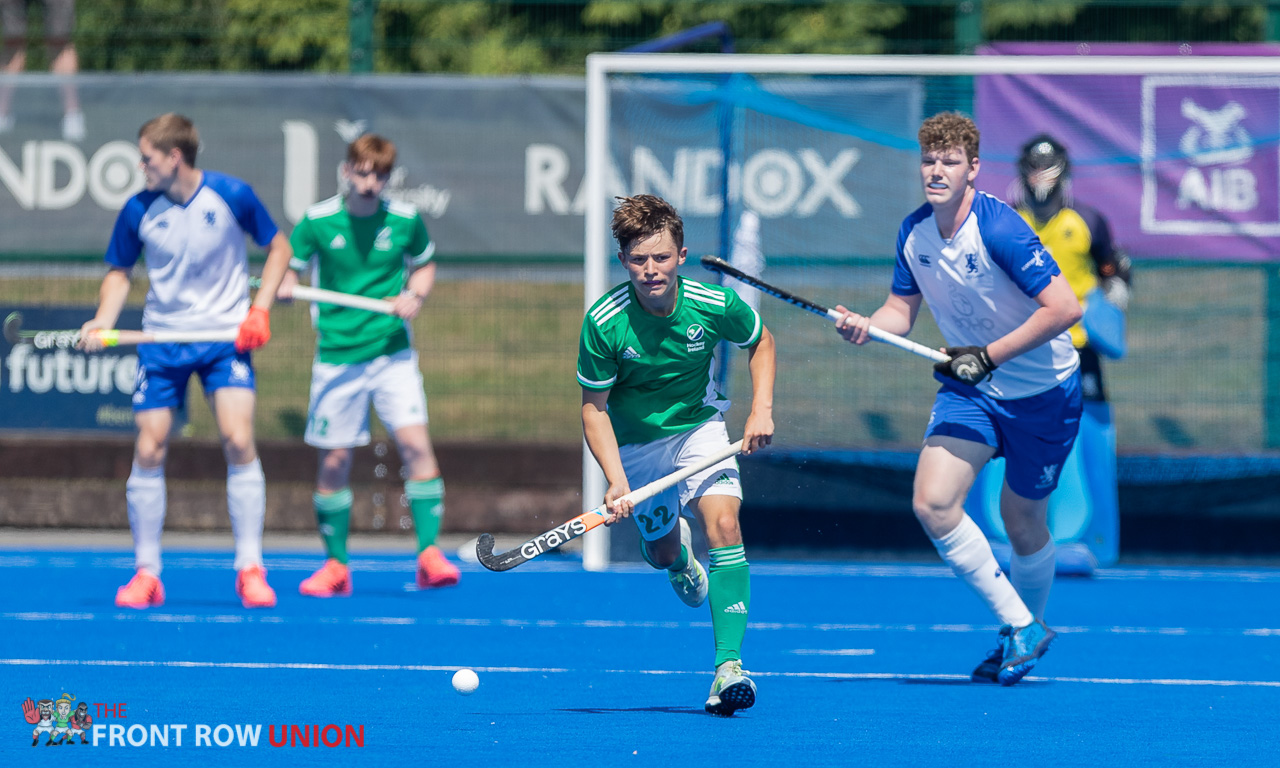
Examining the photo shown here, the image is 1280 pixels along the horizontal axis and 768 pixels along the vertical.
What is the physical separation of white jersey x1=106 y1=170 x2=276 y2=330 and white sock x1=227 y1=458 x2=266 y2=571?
557 millimetres

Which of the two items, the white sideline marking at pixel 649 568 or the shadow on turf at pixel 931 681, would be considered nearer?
the shadow on turf at pixel 931 681

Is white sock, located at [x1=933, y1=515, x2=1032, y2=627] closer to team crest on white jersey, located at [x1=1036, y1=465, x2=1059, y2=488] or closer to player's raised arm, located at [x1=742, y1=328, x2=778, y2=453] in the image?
team crest on white jersey, located at [x1=1036, y1=465, x2=1059, y2=488]

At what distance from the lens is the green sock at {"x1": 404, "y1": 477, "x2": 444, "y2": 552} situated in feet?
23.7

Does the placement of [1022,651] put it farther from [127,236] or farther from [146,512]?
[127,236]

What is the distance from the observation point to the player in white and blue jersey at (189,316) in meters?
6.59

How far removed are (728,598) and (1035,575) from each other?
1.24 metres

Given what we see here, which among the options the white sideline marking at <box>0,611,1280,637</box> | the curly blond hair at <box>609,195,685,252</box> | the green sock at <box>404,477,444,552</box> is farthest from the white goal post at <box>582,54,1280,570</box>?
the curly blond hair at <box>609,195,685,252</box>

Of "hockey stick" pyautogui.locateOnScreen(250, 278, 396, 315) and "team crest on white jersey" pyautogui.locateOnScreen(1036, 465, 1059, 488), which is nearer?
"team crest on white jersey" pyautogui.locateOnScreen(1036, 465, 1059, 488)

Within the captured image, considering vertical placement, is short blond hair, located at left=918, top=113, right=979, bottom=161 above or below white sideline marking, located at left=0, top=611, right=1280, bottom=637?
above

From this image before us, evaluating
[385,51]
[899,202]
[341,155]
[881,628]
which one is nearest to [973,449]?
[881,628]

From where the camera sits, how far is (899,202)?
819cm

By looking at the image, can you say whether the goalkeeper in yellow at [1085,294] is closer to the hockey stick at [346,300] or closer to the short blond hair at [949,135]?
the short blond hair at [949,135]

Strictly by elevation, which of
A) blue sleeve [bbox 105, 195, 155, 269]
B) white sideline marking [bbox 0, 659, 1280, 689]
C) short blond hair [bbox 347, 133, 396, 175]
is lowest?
white sideline marking [bbox 0, 659, 1280, 689]

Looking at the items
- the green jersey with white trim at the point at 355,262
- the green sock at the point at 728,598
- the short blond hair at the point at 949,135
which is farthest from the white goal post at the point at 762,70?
the green sock at the point at 728,598
